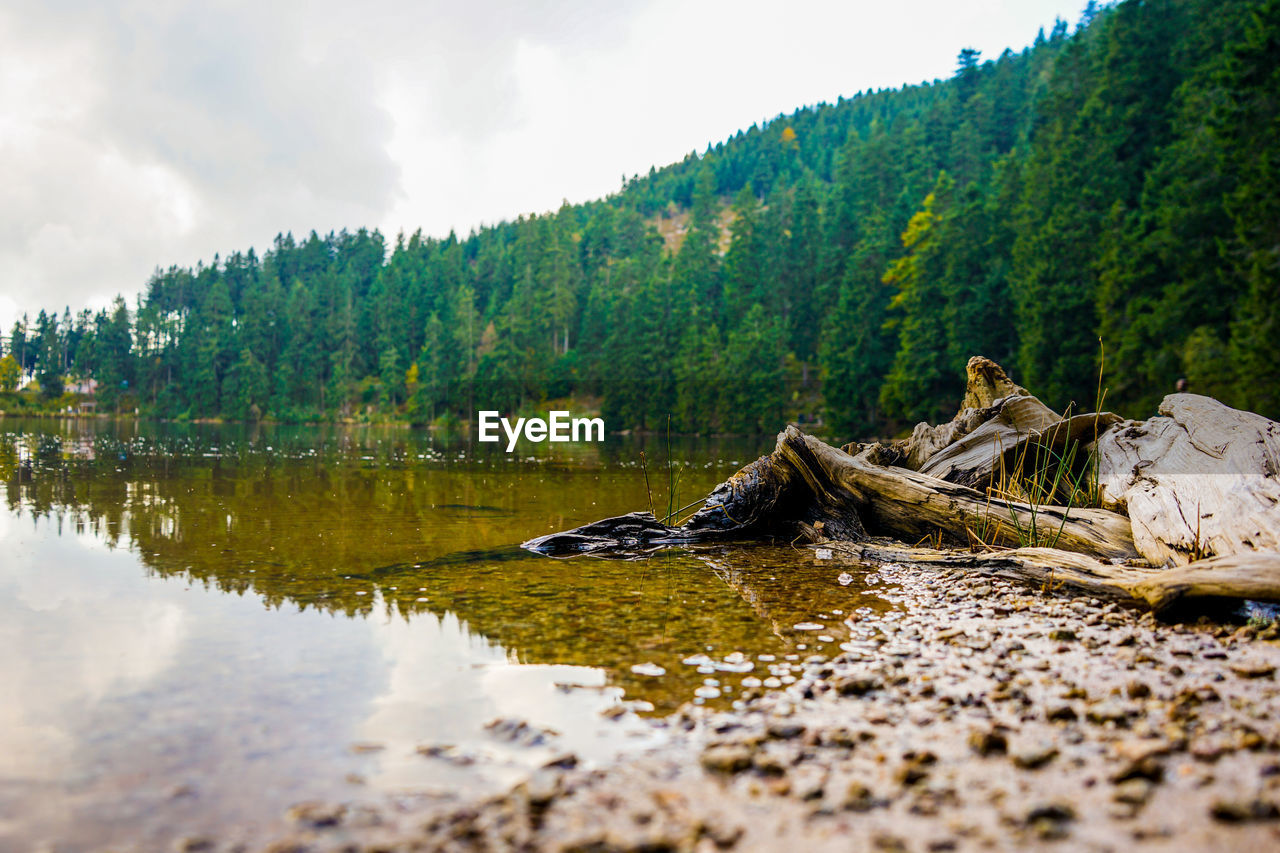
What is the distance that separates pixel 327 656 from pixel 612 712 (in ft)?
6.79

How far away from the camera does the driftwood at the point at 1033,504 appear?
553cm

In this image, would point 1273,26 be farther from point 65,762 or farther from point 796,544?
point 65,762

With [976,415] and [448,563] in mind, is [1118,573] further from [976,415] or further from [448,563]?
[448,563]

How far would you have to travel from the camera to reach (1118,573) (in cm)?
575

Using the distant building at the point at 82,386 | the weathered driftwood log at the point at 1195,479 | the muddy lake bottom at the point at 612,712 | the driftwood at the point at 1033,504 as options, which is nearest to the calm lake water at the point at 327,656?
the muddy lake bottom at the point at 612,712

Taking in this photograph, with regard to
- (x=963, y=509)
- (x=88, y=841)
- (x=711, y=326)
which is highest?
(x=711, y=326)

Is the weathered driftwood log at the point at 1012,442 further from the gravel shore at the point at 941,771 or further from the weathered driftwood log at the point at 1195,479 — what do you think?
the gravel shore at the point at 941,771

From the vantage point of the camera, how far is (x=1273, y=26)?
1880 centimetres

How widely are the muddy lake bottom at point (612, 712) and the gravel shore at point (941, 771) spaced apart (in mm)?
14

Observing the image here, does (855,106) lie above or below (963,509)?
above

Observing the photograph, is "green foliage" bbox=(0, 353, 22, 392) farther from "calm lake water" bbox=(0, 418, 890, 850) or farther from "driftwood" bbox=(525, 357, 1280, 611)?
"driftwood" bbox=(525, 357, 1280, 611)

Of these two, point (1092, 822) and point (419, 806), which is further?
point (419, 806)

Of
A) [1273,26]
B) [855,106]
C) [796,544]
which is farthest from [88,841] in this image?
[855,106]

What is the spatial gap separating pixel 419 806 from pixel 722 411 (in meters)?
60.6
